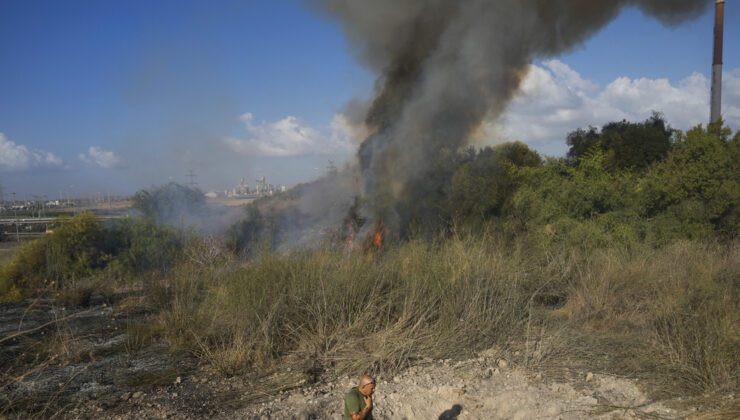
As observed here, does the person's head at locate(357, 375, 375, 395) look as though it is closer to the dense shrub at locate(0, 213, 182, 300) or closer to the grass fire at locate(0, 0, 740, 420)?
the grass fire at locate(0, 0, 740, 420)

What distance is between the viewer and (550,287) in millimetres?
7961

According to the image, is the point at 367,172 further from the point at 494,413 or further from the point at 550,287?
the point at 494,413

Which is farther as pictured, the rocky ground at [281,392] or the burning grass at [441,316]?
the burning grass at [441,316]

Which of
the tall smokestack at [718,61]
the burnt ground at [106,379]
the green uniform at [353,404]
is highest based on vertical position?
the tall smokestack at [718,61]

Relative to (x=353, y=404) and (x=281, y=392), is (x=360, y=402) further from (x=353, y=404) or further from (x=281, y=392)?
(x=281, y=392)

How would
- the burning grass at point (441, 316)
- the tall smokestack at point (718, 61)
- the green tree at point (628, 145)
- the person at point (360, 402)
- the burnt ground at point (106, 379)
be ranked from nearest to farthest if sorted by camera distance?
1. the person at point (360, 402)
2. the burnt ground at point (106, 379)
3. the burning grass at point (441, 316)
4. the green tree at point (628, 145)
5. the tall smokestack at point (718, 61)

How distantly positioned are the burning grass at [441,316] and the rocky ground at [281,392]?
0.27 m

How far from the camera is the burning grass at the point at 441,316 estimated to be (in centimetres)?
546

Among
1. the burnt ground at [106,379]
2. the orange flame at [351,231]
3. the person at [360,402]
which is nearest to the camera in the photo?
the person at [360,402]

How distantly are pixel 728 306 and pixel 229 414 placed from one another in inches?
235

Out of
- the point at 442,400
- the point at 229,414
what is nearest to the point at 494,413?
the point at 442,400

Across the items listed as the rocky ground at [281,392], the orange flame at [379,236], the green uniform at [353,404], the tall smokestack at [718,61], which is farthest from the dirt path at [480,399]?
the tall smokestack at [718,61]

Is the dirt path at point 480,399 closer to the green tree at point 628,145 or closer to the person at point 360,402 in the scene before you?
the person at point 360,402

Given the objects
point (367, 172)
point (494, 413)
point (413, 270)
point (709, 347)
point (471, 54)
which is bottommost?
point (494, 413)
